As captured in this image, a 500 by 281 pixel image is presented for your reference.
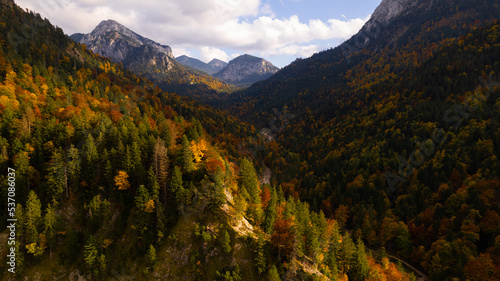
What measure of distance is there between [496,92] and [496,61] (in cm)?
4492

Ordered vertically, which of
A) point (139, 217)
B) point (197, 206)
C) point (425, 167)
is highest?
point (139, 217)

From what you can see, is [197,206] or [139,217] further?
[197,206]

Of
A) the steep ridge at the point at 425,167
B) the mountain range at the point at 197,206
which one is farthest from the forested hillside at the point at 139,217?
the steep ridge at the point at 425,167

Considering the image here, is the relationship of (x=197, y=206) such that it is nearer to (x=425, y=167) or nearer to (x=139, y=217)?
(x=139, y=217)

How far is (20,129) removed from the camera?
2216 inches

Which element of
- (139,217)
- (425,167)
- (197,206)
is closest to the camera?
(139,217)

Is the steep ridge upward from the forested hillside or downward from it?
downward

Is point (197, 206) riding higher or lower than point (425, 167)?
higher

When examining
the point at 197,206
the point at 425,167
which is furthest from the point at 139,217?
the point at 425,167

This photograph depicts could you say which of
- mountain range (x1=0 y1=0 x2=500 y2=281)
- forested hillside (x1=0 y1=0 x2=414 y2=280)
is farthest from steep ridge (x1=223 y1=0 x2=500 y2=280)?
forested hillside (x1=0 y1=0 x2=414 y2=280)

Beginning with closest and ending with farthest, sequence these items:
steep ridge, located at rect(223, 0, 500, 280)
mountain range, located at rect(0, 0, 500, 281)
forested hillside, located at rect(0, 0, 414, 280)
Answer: forested hillside, located at rect(0, 0, 414, 280) → mountain range, located at rect(0, 0, 500, 281) → steep ridge, located at rect(223, 0, 500, 280)

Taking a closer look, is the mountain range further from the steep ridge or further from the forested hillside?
the steep ridge

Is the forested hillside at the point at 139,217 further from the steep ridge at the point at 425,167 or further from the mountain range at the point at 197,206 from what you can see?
the steep ridge at the point at 425,167

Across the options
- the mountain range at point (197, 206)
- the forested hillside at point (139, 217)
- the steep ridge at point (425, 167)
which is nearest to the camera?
the forested hillside at point (139, 217)
